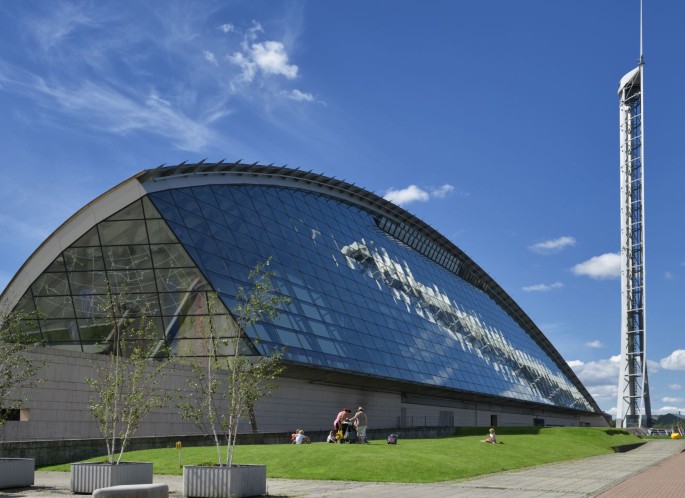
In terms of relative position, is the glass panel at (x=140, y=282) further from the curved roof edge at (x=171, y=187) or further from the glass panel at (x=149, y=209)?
the curved roof edge at (x=171, y=187)

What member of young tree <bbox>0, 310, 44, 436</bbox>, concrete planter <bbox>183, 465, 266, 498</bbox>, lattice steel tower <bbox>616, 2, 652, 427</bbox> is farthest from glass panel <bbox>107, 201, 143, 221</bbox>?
lattice steel tower <bbox>616, 2, 652, 427</bbox>

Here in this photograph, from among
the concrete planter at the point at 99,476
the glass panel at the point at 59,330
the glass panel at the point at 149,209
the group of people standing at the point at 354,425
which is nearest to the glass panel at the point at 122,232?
the glass panel at the point at 149,209

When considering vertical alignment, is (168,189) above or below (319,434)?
above

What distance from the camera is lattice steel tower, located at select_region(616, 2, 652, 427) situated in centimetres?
9981

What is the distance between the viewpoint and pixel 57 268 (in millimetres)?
37906

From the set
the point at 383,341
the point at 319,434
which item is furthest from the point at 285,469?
the point at 383,341

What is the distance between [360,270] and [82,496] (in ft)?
122

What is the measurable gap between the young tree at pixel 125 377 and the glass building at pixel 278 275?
0.77m

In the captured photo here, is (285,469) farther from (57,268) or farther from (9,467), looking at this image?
(57,268)

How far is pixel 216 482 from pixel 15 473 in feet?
21.1

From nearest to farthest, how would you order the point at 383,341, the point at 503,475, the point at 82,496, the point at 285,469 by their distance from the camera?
the point at 82,496
the point at 285,469
the point at 503,475
the point at 383,341

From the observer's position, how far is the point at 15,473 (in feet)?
69.2

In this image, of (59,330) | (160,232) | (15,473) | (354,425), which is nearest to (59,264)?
(59,330)

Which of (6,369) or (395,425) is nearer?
(6,369)
